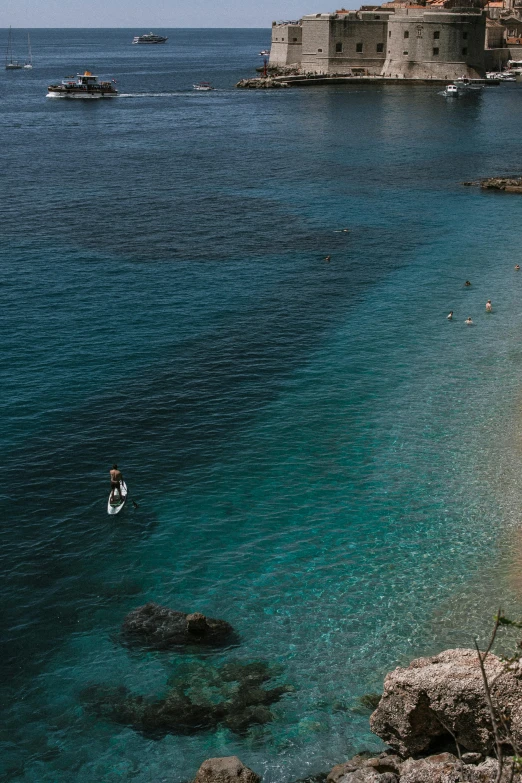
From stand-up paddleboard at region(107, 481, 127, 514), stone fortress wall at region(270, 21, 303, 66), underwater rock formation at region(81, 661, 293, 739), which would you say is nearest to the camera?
underwater rock formation at region(81, 661, 293, 739)

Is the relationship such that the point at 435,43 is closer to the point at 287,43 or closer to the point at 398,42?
the point at 398,42

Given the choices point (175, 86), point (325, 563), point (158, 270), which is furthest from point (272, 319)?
point (175, 86)

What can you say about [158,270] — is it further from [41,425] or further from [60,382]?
[41,425]

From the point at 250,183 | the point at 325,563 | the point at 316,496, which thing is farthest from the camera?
the point at 250,183

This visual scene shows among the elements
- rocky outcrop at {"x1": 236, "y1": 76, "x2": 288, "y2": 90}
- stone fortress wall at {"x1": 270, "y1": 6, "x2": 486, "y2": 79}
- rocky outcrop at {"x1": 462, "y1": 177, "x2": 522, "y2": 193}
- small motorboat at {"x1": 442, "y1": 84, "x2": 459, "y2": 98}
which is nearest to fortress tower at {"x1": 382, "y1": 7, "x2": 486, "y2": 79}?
stone fortress wall at {"x1": 270, "y1": 6, "x2": 486, "y2": 79}

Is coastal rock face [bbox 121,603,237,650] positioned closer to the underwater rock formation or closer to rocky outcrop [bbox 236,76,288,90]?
the underwater rock formation

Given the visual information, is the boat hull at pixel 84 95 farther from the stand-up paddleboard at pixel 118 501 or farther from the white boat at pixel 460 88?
the stand-up paddleboard at pixel 118 501

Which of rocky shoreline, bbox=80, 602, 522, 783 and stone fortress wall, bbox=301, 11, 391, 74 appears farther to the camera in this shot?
stone fortress wall, bbox=301, 11, 391, 74
